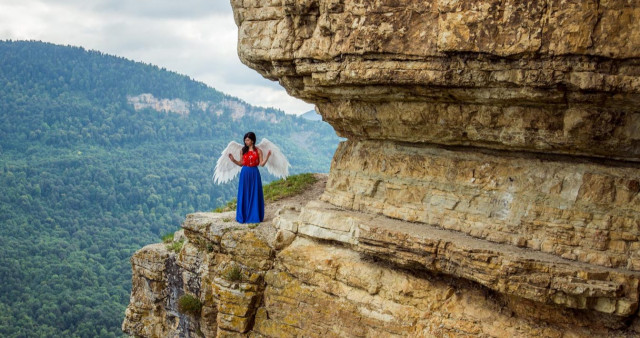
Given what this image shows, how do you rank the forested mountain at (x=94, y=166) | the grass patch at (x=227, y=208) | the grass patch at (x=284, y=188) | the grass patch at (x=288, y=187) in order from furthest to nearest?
the forested mountain at (x=94, y=166) < the grass patch at (x=288, y=187) < the grass patch at (x=284, y=188) < the grass patch at (x=227, y=208)

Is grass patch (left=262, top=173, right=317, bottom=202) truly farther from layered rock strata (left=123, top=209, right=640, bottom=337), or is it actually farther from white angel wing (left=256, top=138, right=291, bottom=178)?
layered rock strata (left=123, top=209, right=640, bottom=337)

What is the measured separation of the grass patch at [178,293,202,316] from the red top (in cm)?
358

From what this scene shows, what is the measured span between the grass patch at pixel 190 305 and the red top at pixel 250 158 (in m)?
3.58

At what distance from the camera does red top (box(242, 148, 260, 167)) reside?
604 inches

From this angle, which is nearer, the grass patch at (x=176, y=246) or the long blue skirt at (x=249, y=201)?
the long blue skirt at (x=249, y=201)

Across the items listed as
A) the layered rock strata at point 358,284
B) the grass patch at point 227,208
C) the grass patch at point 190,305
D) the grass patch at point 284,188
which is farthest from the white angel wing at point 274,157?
the grass patch at point 190,305

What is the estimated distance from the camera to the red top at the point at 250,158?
50.4ft

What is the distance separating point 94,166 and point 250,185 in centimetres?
8717

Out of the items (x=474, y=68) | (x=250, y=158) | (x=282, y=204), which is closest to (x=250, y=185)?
(x=250, y=158)

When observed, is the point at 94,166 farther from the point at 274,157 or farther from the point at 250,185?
the point at 250,185

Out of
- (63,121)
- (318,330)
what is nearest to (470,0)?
(318,330)

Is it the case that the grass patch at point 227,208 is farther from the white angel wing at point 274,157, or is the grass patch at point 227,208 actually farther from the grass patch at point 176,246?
the white angel wing at point 274,157

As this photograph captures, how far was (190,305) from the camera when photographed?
14.8 metres

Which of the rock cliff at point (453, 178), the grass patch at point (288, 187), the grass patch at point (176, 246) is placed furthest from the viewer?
the grass patch at point (288, 187)
